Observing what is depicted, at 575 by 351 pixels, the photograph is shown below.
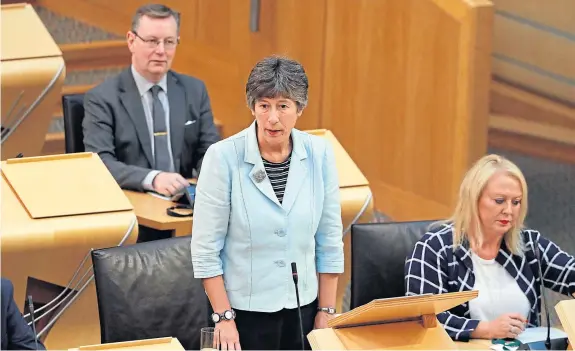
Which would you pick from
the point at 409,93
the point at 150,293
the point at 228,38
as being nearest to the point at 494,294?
the point at 150,293

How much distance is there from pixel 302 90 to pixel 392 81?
7.63ft

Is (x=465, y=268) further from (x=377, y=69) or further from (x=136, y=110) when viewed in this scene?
(x=377, y=69)

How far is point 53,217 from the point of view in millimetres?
3398

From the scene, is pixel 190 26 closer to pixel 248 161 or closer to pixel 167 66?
pixel 167 66

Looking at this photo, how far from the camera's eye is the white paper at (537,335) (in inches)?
119

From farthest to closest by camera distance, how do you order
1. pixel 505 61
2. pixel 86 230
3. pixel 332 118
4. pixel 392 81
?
1. pixel 332 118
2. pixel 392 81
3. pixel 505 61
4. pixel 86 230

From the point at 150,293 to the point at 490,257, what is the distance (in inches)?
38.7

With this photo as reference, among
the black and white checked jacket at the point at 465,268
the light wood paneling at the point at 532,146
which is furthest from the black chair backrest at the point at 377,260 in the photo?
the light wood paneling at the point at 532,146

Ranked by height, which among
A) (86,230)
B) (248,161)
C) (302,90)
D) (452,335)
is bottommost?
(452,335)

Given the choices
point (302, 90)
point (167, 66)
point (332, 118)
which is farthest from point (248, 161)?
point (332, 118)

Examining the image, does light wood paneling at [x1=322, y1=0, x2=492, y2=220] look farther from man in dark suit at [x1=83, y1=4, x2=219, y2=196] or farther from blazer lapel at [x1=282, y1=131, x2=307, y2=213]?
blazer lapel at [x1=282, y1=131, x2=307, y2=213]

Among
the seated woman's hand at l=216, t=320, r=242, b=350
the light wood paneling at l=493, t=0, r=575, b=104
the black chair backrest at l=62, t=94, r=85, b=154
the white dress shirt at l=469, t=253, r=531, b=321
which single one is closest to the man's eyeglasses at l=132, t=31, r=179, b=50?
the black chair backrest at l=62, t=94, r=85, b=154

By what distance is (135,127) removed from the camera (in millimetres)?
4219

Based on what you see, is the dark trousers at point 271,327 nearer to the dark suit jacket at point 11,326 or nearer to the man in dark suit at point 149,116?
the dark suit jacket at point 11,326
